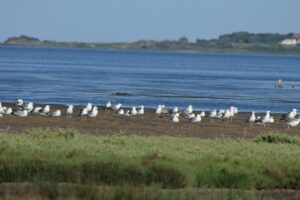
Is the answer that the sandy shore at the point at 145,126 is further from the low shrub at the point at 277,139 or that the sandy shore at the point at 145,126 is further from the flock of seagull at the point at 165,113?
the low shrub at the point at 277,139

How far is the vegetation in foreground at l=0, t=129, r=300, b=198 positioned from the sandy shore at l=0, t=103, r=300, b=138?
12.6 metres

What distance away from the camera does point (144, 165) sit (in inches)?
768

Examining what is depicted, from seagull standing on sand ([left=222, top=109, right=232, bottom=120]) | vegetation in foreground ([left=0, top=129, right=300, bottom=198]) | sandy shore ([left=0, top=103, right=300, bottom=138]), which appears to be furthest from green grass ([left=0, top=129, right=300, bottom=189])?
seagull standing on sand ([left=222, top=109, right=232, bottom=120])

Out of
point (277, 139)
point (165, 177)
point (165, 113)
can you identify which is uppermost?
point (165, 177)

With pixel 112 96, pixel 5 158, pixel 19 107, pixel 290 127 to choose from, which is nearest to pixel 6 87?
pixel 112 96

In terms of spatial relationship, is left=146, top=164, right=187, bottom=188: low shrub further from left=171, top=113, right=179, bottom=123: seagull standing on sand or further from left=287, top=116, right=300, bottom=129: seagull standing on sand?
left=287, top=116, right=300, bottom=129: seagull standing on sand

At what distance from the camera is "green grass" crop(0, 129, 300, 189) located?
19.0 meters

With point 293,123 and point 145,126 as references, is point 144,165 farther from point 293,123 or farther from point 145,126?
point 293,123

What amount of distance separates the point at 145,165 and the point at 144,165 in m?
0.02

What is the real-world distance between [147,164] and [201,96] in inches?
1801

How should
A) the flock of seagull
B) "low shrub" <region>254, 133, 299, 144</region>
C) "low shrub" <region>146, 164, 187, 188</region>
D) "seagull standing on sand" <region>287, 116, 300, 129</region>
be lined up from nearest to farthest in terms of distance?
"low shrub" <region>146, 164, 187, 188</region>
"low shrub" <region>254, 133, 299, 144</region>
"seagull standing on sand" <region>287, 116, 300, 129</region>
the flock of seagull

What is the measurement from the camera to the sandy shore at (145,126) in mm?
36562

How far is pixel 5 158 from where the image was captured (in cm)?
1986

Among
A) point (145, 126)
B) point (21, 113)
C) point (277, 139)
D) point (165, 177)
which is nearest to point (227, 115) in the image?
point (145, 126)
